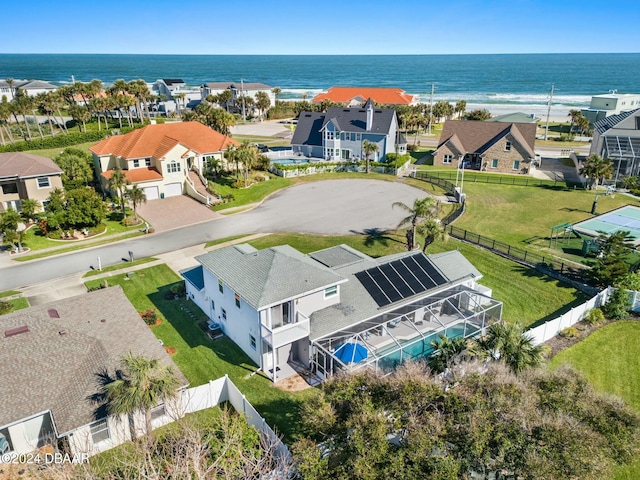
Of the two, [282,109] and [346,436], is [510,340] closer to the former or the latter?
[346,436]

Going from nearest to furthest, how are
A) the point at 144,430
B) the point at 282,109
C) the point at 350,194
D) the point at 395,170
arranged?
1. the point at 144,430
2. the point at 350,194
3. the point at 395,170
4. the point at 282,109

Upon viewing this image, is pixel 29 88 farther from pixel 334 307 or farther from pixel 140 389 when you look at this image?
pixel 140 389

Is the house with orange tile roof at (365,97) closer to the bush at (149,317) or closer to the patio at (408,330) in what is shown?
the patio at (408,330)

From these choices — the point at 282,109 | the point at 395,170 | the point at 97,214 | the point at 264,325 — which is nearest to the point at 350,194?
the point at 395,170

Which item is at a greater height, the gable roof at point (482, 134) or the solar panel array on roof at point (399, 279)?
the gable roof at point (482, 134)

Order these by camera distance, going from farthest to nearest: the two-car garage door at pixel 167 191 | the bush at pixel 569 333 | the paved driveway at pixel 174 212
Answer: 1. the two-car garage door at pixel 167 191
2. the paved driveway at pixel 174 212
3. the bush at pixel 569 333

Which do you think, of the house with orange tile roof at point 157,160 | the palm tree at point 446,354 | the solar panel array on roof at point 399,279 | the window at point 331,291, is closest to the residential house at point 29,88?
the house with orange tile roof at point 157,160

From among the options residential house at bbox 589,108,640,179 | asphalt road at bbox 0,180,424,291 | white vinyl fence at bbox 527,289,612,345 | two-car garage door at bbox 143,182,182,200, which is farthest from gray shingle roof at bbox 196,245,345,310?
residential house at bbox 589,108,640,179
